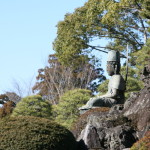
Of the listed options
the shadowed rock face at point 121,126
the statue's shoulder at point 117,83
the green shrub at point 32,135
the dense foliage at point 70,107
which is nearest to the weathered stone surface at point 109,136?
the shadowed rock face at point 121,126

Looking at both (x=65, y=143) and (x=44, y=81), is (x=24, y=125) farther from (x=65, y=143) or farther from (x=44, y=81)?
(x=44, y=81)

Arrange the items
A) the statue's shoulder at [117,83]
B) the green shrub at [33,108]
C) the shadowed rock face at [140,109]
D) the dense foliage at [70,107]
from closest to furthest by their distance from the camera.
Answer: the shadowed rock face at [140,109]
the statue's shoulder at [117,83]
the dense foliage at [70,107]
the green shrub at [33,108]

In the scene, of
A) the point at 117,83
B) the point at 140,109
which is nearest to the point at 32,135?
the point at 140,109

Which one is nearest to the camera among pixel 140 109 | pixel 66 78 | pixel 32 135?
pixel 32 135

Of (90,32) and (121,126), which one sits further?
(90,32)

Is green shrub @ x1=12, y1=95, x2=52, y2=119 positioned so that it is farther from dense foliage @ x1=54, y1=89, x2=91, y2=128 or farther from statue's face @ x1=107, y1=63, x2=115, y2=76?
statue's face @ x1=107, y1=63, x2=115, y2=76

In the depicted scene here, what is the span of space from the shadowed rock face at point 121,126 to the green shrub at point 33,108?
1154 cm

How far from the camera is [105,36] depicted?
30.5 m

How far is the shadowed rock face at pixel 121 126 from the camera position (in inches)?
371

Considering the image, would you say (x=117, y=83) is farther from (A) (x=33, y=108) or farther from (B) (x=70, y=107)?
(A) (x=33, y=108)

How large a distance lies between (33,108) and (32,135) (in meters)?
13.3

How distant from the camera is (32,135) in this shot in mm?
9172

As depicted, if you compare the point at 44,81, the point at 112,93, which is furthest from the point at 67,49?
the point at 112,93

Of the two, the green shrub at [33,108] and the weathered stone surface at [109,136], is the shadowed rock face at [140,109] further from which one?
the green shrub at [33,108]
